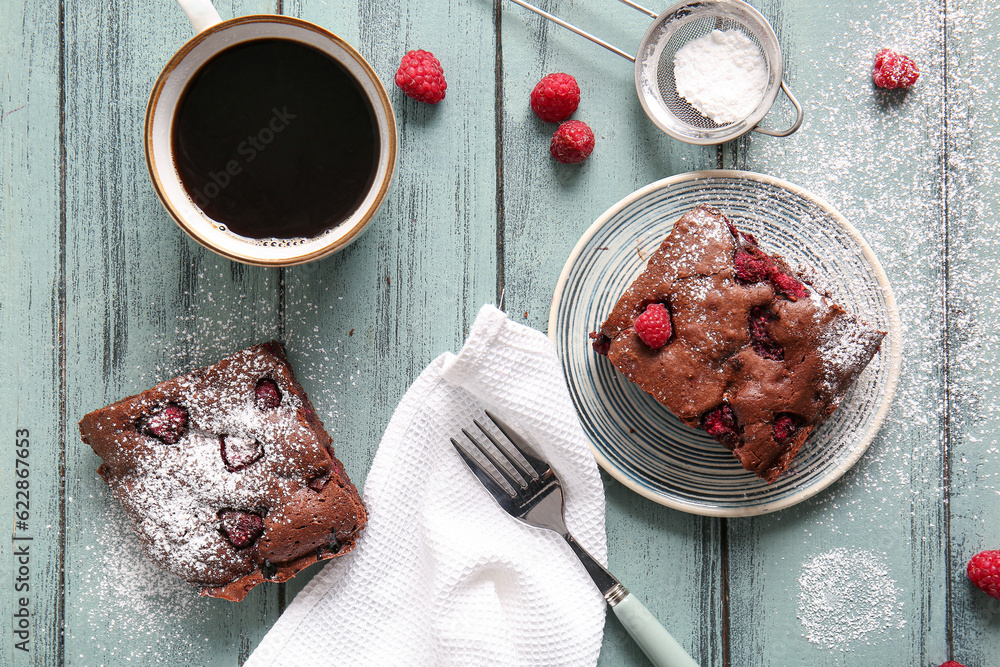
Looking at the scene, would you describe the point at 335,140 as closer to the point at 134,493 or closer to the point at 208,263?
the point at 208,263

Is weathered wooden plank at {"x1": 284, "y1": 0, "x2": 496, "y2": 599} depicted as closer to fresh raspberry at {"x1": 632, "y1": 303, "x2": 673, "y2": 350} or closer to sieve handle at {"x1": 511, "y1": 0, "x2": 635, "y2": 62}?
sieve handle at {"x1": 511, "y1": 0, "x2": 635, "y2": 62}

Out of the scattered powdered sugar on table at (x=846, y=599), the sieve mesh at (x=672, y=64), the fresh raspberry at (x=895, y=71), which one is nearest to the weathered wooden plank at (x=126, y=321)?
the sieve mesh at (x=672, y=64)

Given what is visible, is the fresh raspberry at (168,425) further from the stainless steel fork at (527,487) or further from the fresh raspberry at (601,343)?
the fresh raspberry at (601,343)

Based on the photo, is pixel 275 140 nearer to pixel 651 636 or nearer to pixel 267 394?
pixel 267 394

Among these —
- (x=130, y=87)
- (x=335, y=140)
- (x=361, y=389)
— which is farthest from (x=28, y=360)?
(x=335, y=140)

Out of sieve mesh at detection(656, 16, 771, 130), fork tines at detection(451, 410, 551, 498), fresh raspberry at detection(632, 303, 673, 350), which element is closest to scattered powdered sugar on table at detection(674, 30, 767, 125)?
sieve mesh at detection(656, 16, 771, 130)
